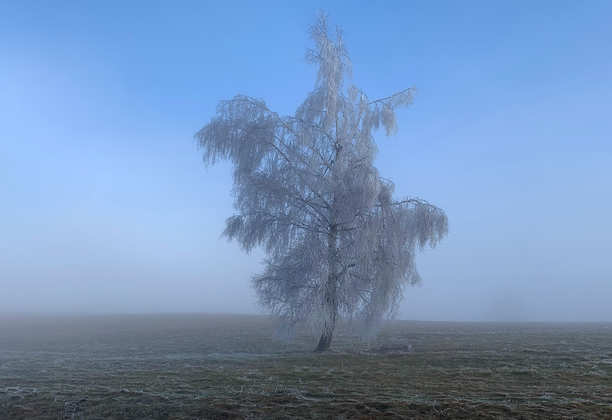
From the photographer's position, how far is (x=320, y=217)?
2123cm

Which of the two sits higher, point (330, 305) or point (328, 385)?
point (330, 305)

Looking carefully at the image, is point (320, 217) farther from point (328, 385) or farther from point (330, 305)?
point (328, 385)

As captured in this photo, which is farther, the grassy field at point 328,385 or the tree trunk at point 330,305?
the tree trunk at point 330,305

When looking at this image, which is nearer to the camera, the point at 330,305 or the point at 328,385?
the point at 328,385

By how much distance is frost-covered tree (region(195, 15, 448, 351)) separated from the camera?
19.7 meters

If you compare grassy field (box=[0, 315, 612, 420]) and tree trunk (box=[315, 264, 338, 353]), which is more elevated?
tree trunk (box=[315, 264, 338, 353])

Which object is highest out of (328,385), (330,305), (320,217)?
(320,217)

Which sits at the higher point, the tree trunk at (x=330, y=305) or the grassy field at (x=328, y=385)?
the tree trunk at (x=330, y=305)

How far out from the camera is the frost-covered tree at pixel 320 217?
1973 centimetres

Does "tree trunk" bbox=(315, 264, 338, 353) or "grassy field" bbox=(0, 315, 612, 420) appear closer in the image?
"grassy field" bbox=(0, 315, 612, 420)

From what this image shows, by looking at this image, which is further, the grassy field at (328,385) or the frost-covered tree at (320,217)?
the frost-covered tree at (320,217)

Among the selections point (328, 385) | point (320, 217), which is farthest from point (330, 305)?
point (328, 385)

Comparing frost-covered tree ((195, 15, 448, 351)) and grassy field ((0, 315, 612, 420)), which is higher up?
frost-covered tree ((195, 15, 448, 351))

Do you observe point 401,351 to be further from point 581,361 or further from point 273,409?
point 273,409
